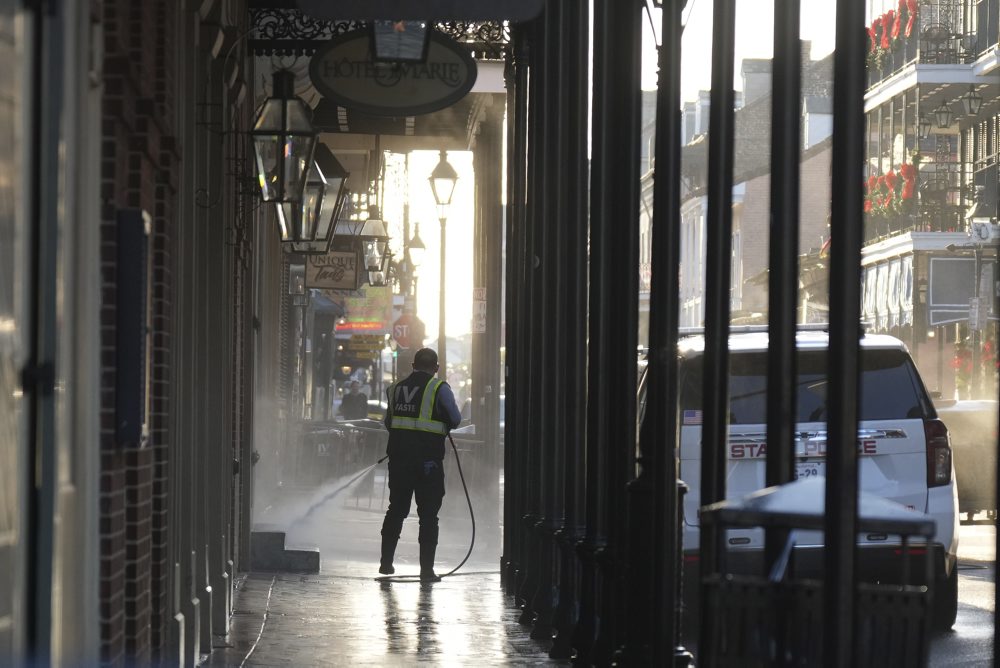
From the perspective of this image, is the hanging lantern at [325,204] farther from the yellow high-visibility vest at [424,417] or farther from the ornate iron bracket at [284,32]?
the yellow high-visibility vest at [424,417]

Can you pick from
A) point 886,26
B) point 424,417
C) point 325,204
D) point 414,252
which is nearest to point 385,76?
point 325,204

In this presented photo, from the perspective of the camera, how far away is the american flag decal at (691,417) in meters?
9.87

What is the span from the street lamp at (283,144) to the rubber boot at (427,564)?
3.81 meters

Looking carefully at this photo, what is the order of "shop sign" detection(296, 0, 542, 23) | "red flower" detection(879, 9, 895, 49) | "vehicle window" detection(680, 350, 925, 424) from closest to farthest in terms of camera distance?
"shop sign" detection(296, 0, 542, 23) → "vehicle window" detection(680, 350, 925, 424) → "red flower" detection(879, 9, 895, 49)

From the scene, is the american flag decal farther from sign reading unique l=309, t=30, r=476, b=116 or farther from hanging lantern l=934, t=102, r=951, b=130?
hanging lantern l=934, t=102, r=951, b=130

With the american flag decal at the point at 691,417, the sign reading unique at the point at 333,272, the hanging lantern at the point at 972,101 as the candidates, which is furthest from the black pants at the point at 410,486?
the hanging lantern at the point at 972,101

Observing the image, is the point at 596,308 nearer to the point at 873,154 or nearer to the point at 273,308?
the point at 273,308

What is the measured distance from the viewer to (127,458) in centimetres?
605

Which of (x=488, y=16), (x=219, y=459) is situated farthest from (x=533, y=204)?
(x=488, y=16)

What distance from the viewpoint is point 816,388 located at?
983 centimetres

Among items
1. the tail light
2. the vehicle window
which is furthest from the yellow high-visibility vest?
the tail light

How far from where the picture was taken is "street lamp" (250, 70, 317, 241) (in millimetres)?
10086

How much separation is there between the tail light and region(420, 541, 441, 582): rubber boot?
16.6 ft

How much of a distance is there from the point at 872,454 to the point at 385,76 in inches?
144
